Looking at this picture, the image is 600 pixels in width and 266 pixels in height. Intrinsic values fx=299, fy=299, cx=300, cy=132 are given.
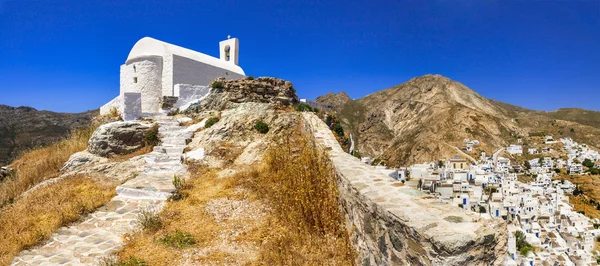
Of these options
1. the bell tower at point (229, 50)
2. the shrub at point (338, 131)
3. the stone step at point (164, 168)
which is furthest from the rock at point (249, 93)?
the bell tower at point (229, 50)

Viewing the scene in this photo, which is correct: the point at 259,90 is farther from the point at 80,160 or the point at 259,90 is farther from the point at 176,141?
the point at 80,160

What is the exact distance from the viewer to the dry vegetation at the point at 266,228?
363cm

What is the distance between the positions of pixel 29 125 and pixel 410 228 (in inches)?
2100

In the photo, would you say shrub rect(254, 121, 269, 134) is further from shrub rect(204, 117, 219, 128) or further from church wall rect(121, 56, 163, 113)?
church wall rect(121, 56, 163, 113)

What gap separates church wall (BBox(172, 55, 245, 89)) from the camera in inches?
671

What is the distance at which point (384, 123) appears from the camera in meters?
107

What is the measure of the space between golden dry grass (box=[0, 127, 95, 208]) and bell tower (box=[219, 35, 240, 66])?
43.2ft

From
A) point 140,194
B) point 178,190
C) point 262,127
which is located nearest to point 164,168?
point 140,194

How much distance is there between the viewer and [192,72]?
17906 millimetres

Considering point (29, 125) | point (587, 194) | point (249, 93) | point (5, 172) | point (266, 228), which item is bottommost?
point (587, 194)

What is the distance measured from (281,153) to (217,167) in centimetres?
247

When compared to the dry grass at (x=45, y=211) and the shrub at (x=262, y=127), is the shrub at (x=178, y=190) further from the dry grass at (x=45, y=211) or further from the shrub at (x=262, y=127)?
the shrub at (x=262, y=127)

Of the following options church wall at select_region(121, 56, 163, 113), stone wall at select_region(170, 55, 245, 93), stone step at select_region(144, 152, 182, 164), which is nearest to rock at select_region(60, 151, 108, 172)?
stone step at select_region(144, 152, 182, 164)

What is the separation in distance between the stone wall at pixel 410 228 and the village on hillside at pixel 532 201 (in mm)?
4013
